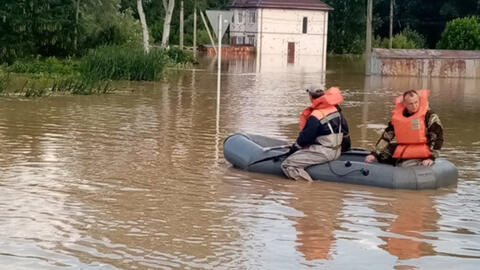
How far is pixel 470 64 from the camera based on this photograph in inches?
1610

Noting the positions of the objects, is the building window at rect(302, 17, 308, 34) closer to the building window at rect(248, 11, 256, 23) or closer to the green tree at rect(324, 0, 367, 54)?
the building window at rect(248, 11, 256, 23)

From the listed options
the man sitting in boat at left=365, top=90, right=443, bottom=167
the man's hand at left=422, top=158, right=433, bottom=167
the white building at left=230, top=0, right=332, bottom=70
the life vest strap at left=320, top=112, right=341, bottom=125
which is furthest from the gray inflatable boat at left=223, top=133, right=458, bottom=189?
the white building at left=230, top=0, right=332, bottom=70

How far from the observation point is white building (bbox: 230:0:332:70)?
7431 centimetres

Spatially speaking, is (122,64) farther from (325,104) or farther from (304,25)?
(304,25)

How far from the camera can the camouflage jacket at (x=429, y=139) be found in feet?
38.2

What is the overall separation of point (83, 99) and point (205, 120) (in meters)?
5.22

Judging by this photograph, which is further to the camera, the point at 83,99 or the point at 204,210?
the point at 83,99

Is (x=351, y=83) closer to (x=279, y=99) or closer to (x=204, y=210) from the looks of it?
(x=279, y=99)

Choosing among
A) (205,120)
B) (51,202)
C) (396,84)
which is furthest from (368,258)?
(396,84)

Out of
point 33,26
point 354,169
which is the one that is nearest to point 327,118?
point 354,169

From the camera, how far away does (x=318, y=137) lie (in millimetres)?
11961

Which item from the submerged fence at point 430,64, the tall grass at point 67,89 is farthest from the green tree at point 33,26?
the submerged fence at point 430,64

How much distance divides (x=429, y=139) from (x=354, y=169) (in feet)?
3.52

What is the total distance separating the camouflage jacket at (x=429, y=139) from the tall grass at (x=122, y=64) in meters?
17.6
